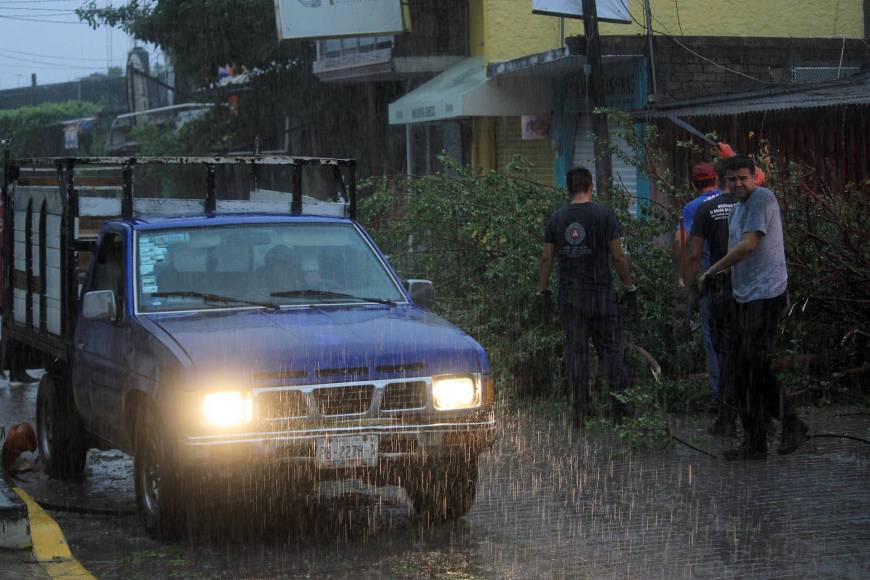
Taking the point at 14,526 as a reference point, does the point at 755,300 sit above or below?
above

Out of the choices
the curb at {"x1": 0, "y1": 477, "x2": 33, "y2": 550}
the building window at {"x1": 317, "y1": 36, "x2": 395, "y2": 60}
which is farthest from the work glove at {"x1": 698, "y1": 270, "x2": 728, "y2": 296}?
the building window at {"x1": 317, "y1": 36, "x2": 395, "y2": 60}

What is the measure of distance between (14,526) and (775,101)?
10.9 metres

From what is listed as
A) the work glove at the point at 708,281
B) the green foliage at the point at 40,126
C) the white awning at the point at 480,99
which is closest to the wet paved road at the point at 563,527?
the work glove at the point at 708,281

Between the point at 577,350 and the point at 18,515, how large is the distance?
14.3ft

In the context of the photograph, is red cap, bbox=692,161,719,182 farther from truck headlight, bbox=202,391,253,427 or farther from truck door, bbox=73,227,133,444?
truck headlight, bbox=202,391,253,427

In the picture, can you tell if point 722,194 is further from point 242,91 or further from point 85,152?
point 85,152

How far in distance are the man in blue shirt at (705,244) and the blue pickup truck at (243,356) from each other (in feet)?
7.64

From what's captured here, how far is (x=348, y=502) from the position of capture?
296 inches

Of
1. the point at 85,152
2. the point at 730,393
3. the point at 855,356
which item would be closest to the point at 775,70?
the point at 855,356

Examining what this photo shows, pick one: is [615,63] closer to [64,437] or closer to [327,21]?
[327,21]

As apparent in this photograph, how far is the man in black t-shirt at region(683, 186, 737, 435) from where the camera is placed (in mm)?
8672

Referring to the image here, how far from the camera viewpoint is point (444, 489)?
6816 mm

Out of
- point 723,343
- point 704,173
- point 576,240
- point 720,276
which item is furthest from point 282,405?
point 704,173

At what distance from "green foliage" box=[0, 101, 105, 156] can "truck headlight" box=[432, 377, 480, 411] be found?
50.1 metres
